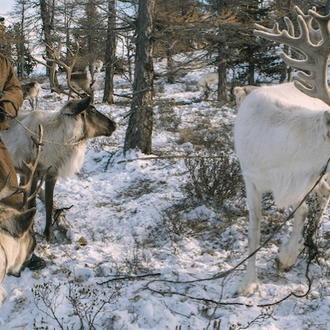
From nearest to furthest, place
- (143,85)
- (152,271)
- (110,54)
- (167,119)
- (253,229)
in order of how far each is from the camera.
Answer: (253,229)
(152,271)
(143,85)
(167,119)
(110,54)

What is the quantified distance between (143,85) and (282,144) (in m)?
4.25

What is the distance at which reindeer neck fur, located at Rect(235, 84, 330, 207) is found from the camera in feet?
9.32

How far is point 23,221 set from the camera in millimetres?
2086

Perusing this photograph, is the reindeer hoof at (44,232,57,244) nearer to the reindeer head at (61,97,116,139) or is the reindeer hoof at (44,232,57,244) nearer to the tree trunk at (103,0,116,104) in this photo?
the reindeer head at (61,97,116,139)

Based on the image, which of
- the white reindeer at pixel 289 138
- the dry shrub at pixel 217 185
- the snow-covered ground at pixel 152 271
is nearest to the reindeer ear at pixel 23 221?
the snow-covered ground at pixel 152 271

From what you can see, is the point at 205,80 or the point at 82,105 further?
→ the point at 205,80

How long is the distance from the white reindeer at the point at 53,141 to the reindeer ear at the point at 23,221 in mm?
2355

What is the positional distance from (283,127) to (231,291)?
4.66 ft

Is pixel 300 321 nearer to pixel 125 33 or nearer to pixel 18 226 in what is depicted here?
pixel 18 226

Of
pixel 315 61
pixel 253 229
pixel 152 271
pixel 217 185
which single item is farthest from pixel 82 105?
pixel 315 61

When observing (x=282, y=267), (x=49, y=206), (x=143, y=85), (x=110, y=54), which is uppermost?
(x=110, y=54)

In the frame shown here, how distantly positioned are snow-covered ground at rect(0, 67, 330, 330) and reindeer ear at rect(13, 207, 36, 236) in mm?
898

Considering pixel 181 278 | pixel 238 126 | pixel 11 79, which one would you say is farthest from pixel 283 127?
pixel 11 79

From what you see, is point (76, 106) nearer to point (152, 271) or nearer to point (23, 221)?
point (152, 271)
